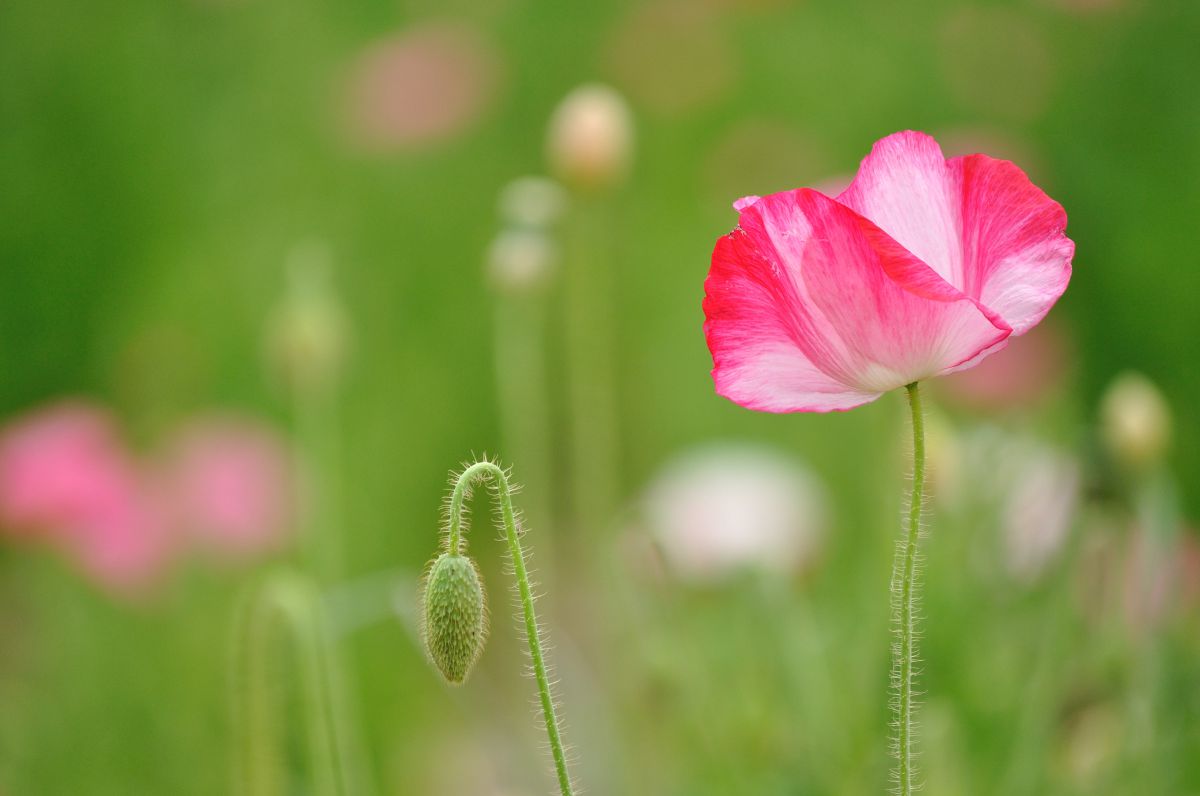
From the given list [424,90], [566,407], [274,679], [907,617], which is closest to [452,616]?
[907,617]

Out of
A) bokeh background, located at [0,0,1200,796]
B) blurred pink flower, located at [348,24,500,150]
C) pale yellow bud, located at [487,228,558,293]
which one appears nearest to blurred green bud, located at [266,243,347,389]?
bokeh background, located at [0,0,1200,796]

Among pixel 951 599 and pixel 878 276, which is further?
pixel 951 599

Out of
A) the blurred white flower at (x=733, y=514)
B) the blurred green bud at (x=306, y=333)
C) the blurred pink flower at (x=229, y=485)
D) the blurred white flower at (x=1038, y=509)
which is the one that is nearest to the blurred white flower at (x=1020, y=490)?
the blurred white flower at (x=1038, y=509)

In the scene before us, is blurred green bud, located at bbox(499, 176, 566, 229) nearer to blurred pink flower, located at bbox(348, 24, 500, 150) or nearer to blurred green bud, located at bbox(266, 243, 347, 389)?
blurred green bud, located at bbox(266, 243, 347, 389)

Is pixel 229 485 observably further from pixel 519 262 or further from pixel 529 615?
pixel 529 615

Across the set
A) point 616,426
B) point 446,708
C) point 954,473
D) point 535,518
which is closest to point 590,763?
point 446,708

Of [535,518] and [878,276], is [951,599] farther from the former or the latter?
[535,518]
